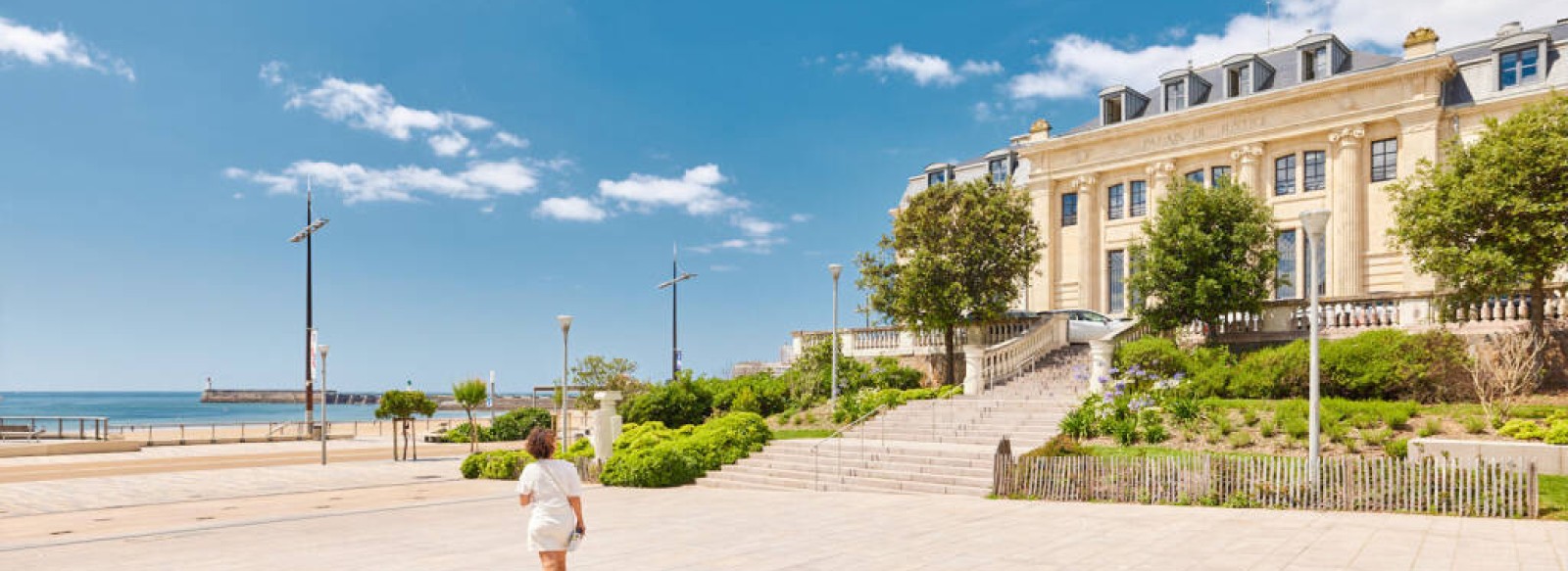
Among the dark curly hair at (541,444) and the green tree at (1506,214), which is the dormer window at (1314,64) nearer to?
the green tree at (1506,214)

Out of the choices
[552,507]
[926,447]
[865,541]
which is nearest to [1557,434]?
[926,447]

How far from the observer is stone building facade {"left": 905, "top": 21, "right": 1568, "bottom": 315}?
3266cm

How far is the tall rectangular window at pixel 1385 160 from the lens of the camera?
34.0m

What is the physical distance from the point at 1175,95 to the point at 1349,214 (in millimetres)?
8973

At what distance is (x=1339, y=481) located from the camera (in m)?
14.2

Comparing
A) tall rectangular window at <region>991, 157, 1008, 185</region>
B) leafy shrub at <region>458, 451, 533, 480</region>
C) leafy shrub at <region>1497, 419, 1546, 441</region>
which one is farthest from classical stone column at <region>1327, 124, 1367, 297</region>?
leafy shrub at <region>458, 451, 533, 480</region>

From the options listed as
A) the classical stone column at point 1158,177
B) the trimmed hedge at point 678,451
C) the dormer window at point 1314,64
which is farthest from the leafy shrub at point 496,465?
the dormer window at point 1314,64

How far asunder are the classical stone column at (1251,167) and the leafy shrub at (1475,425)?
20.6 m

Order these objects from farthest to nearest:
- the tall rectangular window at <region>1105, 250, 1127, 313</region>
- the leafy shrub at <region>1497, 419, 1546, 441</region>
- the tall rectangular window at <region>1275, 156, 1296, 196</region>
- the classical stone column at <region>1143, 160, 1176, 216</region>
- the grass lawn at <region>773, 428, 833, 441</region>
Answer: the tall rectangular window at <region>1105, 250, 1127, 313</region> < the classical stone column at <region>1143, 160, 1176, 216</region> < the tall rectangular window at <region>1275, 156, 1296, 196</region> < the grass lawn at <region>773, 428, 833, 441</region> < the leafy shrub at <region>1497, 419, 1546, 441</region>

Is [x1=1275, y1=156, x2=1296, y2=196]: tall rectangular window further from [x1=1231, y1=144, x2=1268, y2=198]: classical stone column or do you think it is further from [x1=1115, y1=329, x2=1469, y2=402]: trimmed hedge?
[x1=1115, y1=329, x2=1469, y2=402]: trimmed hedge

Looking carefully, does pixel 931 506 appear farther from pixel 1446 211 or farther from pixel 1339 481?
pixel 1446 211

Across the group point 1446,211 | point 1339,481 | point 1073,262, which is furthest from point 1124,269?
point 1339,481

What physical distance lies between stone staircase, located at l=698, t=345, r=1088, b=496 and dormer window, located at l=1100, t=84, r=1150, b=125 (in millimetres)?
17921

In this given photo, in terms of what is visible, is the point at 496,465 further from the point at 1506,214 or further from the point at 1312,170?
the point at 1312,170
